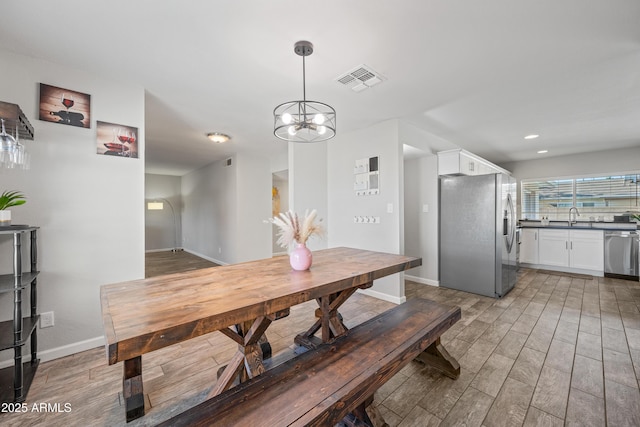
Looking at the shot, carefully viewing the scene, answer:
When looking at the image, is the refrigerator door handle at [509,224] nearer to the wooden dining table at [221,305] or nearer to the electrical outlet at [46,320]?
the wooden dining table at [221,305]

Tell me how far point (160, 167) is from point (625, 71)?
853 cm

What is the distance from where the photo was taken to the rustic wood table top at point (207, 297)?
0.96m

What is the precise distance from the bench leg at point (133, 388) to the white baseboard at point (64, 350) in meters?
1.14

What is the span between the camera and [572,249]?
490 centimetres

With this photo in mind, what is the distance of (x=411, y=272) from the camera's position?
454cm

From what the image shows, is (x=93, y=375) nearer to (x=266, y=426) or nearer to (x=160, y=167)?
(x=266, y=426)

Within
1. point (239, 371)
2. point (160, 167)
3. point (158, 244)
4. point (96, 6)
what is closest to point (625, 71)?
point (239, 371)

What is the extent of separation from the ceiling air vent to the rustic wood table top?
1657mm

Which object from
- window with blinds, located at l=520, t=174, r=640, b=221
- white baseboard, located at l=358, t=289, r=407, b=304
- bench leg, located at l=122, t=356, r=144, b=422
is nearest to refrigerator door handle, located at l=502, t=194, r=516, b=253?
white baseboard, located at l=358, t=289, r=407, b=304

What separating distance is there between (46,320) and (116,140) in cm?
163

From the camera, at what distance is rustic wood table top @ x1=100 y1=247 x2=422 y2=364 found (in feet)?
3.16

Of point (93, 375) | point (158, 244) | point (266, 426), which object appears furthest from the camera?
point (158, 244)

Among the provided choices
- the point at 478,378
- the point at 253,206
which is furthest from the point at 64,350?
the point at 253,206

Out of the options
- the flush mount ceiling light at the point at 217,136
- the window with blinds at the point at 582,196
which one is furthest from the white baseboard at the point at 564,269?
the flush mount ceiling light at the point at 217,136
